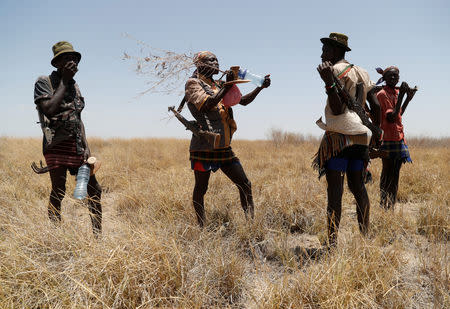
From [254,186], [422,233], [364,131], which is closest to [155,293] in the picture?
[364,131]

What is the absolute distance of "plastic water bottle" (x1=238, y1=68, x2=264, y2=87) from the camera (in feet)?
8.95

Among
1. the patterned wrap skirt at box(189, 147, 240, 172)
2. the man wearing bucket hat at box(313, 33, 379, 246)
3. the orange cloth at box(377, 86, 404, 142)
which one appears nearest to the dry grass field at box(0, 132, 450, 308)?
the man wearing bucket hat at box(313, 33, 379, 246)

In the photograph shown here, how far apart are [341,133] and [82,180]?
7.32 ft

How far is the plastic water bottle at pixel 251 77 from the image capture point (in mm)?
2729

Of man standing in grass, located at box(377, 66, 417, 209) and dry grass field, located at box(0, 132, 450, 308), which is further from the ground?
man standing in grass, located at box(377, 66, 417, 209)

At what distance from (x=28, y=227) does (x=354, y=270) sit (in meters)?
2.48

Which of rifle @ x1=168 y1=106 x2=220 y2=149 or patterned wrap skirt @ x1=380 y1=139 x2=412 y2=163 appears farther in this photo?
patterned wrap skirt @ x1=380 y1=139 x2=412 y2=163

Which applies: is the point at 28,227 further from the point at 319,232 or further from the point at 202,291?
the point at 319,232

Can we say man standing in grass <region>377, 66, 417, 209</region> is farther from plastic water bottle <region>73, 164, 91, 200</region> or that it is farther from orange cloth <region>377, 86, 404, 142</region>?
plastic water bottle <region>73, 164, 91, 200</region>

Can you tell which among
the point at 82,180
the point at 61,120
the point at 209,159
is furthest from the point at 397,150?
the point at 61,120

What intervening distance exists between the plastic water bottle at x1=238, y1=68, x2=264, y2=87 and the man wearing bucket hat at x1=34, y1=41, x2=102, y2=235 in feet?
4.85

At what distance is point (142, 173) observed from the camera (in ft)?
20.6

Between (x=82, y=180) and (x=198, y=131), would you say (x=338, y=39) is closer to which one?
(x=198, y=131)

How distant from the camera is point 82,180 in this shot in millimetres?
2582
